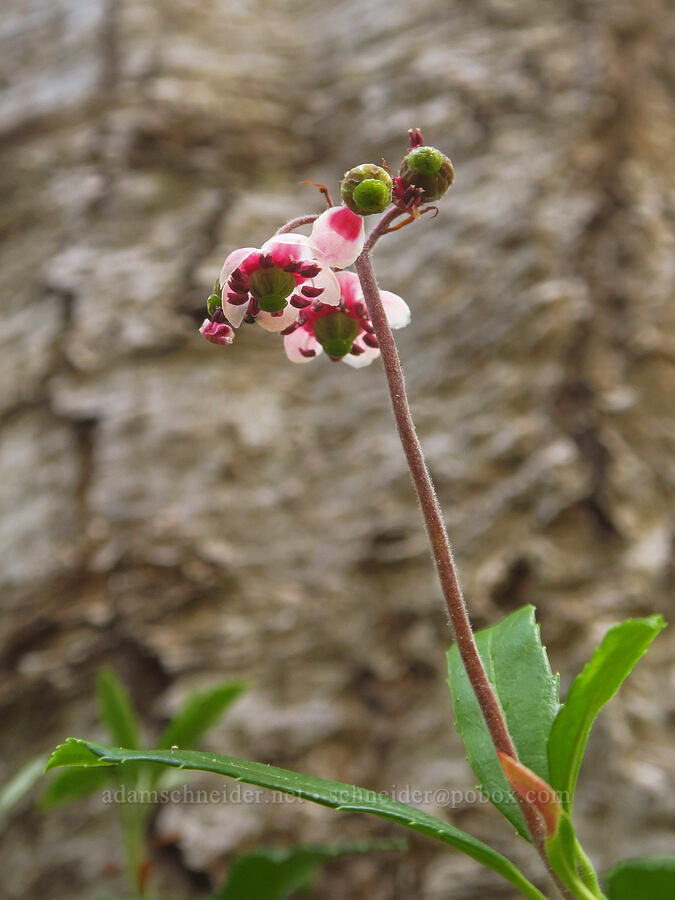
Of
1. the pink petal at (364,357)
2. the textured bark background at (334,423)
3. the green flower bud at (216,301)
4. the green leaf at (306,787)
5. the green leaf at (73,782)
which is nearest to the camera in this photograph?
the green leaf at (306,787)

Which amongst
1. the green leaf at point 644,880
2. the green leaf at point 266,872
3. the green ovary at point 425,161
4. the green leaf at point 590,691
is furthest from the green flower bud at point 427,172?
the green leaf at point 266,872

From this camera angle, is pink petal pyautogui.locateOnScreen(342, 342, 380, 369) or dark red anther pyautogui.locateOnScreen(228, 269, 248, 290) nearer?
dark red anther pyautogui.locateOnScreen(228, 269, 248, 290)

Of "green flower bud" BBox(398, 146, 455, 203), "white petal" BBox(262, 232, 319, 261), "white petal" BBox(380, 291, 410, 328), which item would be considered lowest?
"white petal" BBox(380, 291, 410, 328)

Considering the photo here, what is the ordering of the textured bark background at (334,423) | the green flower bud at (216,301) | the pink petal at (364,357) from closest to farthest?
1. the green flower bud at (216,301)
2. the pink petal at (364,357)
3. the textured bark background at (334,423)

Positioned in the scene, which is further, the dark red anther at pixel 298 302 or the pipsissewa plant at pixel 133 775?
the pipsissewa plant at pixel 133 775

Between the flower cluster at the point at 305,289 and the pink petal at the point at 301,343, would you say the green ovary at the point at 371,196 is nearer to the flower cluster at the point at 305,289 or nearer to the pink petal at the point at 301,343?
the flower cluster at the point at 305,289

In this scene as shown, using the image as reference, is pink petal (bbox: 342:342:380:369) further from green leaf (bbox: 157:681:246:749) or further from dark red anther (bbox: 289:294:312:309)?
green leaf (bbox: 157:681:246:749)

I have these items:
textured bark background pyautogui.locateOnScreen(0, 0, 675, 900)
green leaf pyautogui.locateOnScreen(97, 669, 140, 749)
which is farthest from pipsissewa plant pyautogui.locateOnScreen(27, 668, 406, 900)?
textured bark background pyautogui.locateOnScreen(0, 0, 675, 900)

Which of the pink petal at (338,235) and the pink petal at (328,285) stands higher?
the pink petal at (338,235)
